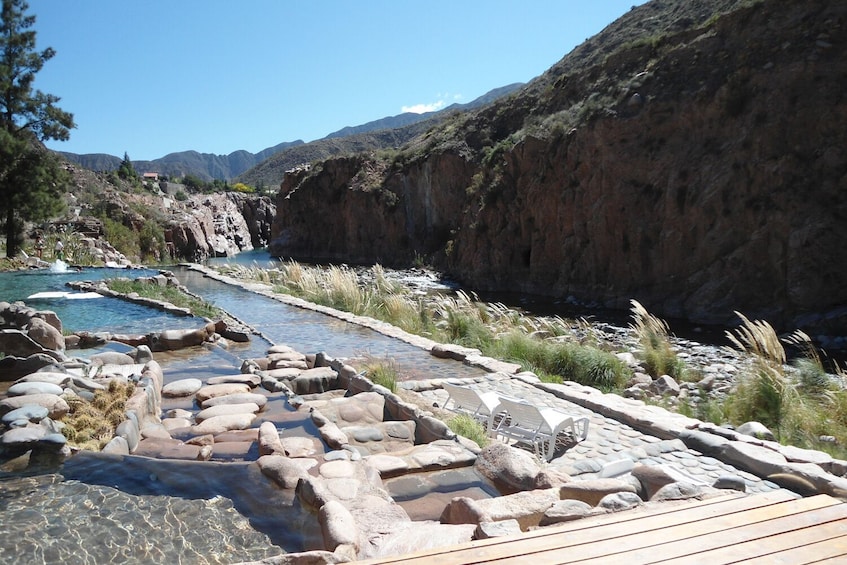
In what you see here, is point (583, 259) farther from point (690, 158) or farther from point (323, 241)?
point (323, 241)

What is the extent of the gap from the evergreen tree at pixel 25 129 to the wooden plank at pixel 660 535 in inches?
1156

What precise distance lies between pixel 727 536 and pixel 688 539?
0.61 ft

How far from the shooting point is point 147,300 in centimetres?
1598

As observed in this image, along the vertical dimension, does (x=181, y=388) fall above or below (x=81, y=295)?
below

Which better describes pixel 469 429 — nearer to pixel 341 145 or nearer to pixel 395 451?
pixel 395 451

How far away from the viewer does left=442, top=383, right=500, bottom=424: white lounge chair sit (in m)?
5.80

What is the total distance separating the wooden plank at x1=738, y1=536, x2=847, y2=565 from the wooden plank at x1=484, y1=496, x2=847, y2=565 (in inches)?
9.3

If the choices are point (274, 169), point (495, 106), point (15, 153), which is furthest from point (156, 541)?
point (274, 169)

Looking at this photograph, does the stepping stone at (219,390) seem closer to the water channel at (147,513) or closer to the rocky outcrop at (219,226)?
the water channel at (147,513)

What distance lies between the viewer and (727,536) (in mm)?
2643

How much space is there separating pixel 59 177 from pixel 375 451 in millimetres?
28019

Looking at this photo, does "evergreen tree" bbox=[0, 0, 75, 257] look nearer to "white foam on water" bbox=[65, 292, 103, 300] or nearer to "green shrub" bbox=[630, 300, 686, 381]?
"white foam on water" bbox=[65, 292, 103, 300]

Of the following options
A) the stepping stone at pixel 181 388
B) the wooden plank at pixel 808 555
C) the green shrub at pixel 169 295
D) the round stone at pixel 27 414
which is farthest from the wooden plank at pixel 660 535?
the green shrub at pixel 169 295

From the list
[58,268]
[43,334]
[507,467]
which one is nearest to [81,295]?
[58,268]
